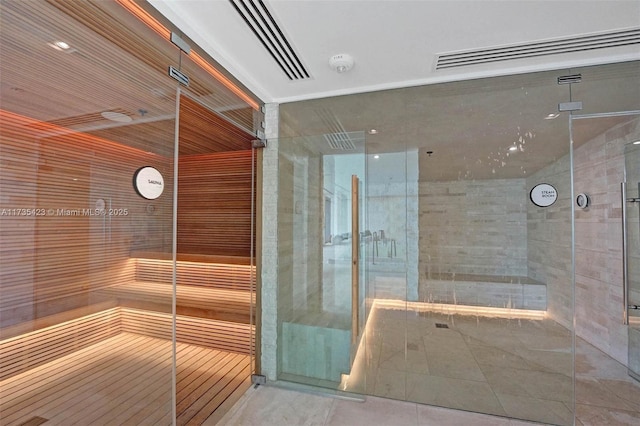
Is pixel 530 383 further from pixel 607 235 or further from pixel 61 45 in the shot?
pixel 61 45

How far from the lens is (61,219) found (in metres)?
1.24

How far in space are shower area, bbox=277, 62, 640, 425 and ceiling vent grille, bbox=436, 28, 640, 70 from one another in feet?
0.75

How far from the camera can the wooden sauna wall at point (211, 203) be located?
3514mm

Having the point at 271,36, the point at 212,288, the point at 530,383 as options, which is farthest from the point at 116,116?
the point at 530,383

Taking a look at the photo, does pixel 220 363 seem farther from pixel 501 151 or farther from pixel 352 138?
pixel 501 151

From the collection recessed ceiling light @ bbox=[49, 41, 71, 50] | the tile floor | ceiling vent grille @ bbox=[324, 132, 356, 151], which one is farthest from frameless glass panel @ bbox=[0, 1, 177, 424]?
ceiling vent grille @ bbox=[324, 132, 356, 151]

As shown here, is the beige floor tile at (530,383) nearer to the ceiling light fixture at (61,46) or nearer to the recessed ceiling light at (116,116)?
the recessed ceiling light at (116,116)

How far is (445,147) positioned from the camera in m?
2.39

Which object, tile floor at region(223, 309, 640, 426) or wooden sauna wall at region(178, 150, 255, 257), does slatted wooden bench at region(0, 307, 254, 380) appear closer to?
tile floor at region(223, 309, 640, 426)

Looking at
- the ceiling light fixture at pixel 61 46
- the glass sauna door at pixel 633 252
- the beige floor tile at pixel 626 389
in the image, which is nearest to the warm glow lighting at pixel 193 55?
the ceiling light fixture at pixel 61 46

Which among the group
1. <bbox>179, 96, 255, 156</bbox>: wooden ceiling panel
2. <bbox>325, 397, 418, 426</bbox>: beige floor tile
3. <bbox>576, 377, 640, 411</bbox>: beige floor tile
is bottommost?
<bbox>325, 397, 418, 426</bbox>: beige floor tile

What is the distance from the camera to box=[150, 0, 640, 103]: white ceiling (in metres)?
1.55

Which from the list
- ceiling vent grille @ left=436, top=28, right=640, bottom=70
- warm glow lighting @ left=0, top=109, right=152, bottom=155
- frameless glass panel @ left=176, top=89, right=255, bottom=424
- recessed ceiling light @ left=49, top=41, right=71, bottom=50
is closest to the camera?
warm glow lighting @ left=0, top=109, right=152, bottom=155

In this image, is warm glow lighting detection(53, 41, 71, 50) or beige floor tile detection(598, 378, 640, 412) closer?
warm glow lighting detection(53, 41, 71, 50)
